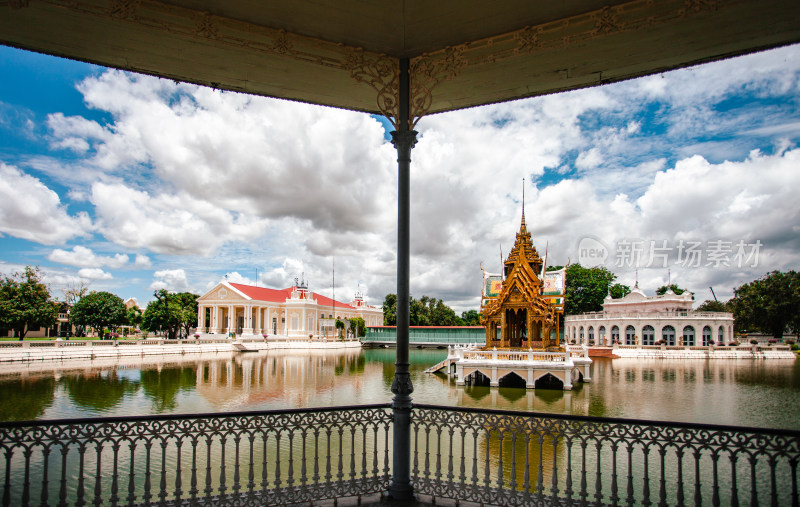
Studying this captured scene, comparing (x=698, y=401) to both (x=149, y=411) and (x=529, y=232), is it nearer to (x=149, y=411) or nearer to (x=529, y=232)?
(x=529, y=232)

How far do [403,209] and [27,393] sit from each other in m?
14.2

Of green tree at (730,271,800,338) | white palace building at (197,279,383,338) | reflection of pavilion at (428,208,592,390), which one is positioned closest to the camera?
reflection of pavilion at (428,208,592,390)

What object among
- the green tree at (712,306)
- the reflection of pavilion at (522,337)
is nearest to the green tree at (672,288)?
the green tree at (712,306)

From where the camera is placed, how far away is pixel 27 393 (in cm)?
1207

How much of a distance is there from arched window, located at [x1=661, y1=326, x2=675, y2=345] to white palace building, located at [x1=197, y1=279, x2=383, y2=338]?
101 feet

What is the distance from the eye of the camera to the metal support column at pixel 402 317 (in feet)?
9.48

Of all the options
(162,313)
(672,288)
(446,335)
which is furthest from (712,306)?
(162,313)

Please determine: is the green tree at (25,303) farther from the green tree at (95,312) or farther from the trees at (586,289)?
the trees at (586,289)

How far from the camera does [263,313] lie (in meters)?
52.3

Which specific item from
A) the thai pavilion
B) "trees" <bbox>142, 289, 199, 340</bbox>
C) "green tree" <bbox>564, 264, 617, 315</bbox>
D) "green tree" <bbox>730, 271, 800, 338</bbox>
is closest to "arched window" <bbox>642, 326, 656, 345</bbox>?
"green tree" <bbox>730, 271, 800, 338</bbox>

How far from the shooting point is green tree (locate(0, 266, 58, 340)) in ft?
81.9

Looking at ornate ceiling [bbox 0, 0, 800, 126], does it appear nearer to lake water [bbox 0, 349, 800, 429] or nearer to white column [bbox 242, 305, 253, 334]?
lake water [bbox 0, 349, 800, 429]

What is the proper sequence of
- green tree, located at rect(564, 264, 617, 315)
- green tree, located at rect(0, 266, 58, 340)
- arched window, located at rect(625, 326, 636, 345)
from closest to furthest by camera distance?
green tree, located at rect(0, 266, 58, 340) → arched window, located at rect(625, 326, 636, 345) → green tree, located at rect(564, 264, 617, 315)

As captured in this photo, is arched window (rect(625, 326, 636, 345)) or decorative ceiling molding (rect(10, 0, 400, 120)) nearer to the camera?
decorative ceiling molding (rect(10, 0, 400, 120))
